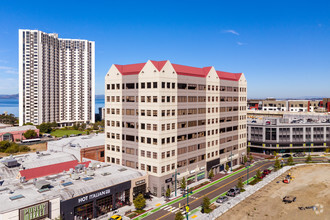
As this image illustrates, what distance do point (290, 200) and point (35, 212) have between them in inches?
2153

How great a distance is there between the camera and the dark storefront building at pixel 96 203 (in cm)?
4717

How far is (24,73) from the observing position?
18450 cm

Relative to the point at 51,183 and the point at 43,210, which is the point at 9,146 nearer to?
the point at 51,183

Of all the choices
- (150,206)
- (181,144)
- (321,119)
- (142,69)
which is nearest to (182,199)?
(150,206)

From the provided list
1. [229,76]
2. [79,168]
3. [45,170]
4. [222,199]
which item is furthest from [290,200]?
[45,170]

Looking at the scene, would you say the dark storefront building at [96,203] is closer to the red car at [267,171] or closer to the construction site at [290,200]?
the construction site at [290,200]

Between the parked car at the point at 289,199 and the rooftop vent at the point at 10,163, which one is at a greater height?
the rooftop vent at the point at 10,163

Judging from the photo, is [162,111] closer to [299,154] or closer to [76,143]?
[76,143]


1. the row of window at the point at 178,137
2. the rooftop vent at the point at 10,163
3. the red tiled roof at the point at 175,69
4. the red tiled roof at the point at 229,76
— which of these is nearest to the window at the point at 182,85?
the red tiled roof at the point at 175,69

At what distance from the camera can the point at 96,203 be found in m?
51.8

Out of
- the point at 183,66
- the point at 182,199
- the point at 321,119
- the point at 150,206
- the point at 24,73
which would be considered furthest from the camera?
the point at 24,73

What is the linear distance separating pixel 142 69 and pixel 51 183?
33812 mm

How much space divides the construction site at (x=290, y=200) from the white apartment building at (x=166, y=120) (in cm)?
1822

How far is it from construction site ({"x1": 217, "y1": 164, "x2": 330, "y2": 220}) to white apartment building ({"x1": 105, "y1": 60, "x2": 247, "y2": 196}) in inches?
717
